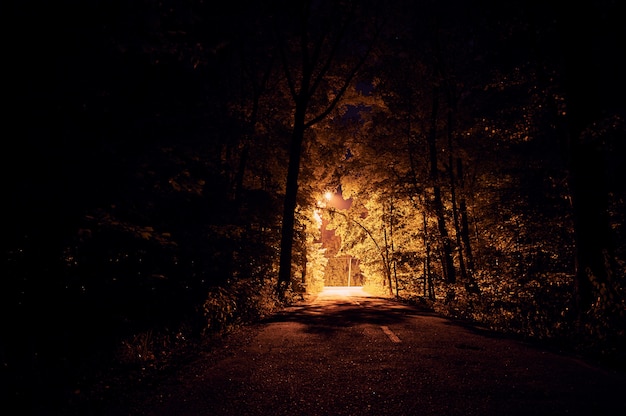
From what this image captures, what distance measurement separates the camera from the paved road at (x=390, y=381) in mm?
3182

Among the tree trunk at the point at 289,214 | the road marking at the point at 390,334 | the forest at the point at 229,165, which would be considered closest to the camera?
the forest at the point at 229,165

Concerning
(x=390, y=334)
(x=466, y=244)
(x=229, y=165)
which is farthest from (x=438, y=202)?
(x=390, y=334)

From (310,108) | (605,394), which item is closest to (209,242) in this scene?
(605,394)

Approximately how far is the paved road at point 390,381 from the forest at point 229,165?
1014mm

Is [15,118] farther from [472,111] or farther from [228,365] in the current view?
[472,111]

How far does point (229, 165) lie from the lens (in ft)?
32.7

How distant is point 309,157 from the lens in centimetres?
2067

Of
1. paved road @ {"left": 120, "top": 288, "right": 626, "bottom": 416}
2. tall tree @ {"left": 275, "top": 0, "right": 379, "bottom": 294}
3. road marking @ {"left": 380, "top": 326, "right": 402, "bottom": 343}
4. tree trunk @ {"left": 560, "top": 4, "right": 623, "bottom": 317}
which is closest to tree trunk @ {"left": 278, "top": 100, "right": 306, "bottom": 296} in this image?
tall tree @ {"left": 275, "top": 0, "right": 379, "bottom": 294}

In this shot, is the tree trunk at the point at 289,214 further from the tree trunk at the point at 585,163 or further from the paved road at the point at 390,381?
the tree trunk at the point at 585,163

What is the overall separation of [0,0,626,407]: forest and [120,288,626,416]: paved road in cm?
101

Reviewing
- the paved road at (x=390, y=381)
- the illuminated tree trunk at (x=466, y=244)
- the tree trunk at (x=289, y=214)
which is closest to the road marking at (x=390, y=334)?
the paved road at (x=390, y=381)

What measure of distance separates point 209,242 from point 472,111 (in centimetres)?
1525

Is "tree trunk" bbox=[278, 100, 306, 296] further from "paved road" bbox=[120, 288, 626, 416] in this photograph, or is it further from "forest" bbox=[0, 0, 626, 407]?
"paved road" bbox=[120, 288, 626, 416]

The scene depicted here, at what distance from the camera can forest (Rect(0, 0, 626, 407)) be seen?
409 centimetres
